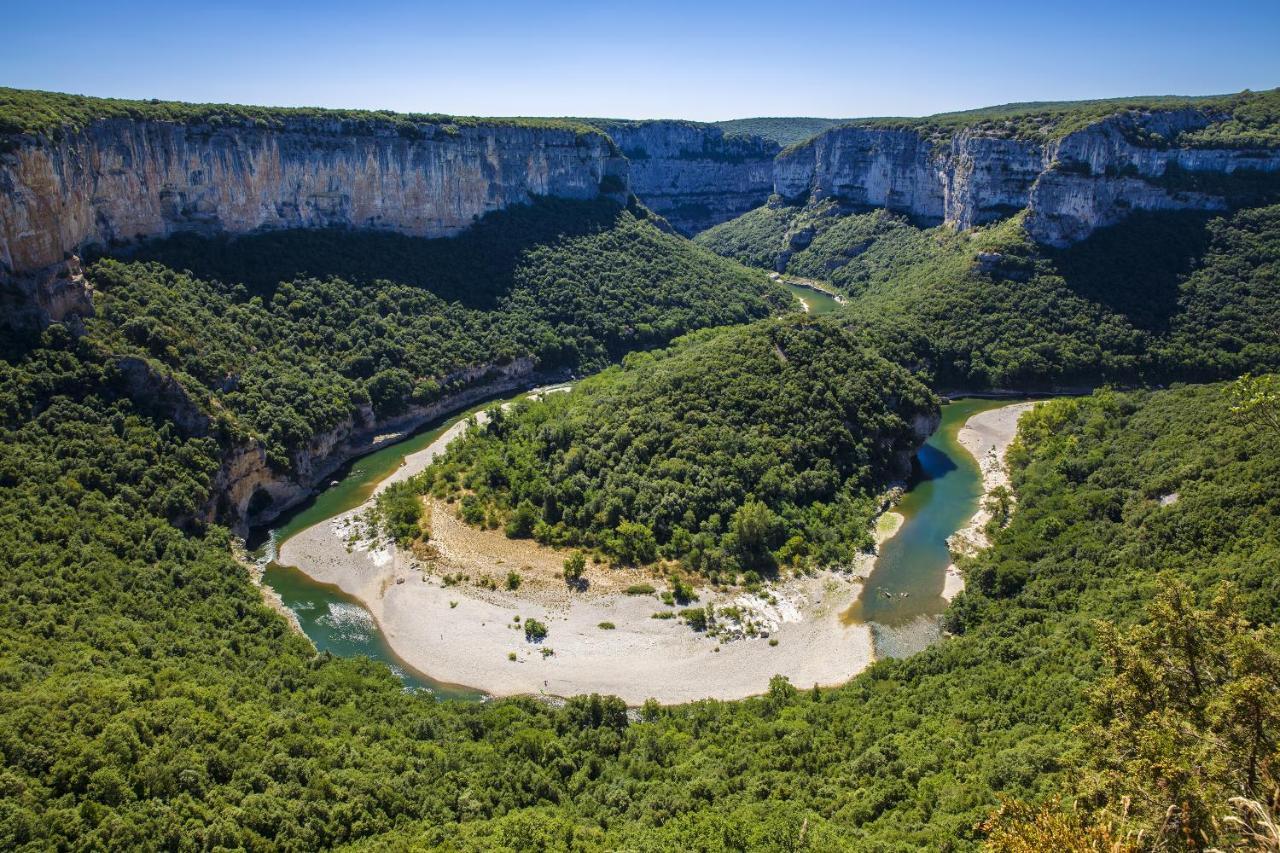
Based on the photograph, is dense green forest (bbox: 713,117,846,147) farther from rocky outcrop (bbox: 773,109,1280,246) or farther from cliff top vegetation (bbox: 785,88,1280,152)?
cliff top vegetation (bbox: 785,88,1280,152)

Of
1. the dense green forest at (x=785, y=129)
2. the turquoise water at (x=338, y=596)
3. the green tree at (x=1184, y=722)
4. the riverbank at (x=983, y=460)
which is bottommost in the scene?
the turquoise water at (x=338, y=596)

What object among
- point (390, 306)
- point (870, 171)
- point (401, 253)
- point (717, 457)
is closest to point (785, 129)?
point (870, 171)

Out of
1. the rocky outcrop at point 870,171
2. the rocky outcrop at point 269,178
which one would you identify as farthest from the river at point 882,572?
the rocky outcrop at point 870,171

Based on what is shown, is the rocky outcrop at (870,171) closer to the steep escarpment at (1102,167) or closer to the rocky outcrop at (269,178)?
the steep escarpment at (1102,167)

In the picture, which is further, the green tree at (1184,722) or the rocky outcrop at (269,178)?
the rocky outcrop at (269,178)

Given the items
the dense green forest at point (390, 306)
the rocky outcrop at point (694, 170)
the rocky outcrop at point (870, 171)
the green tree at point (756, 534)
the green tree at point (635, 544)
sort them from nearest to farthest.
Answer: the green tree at point (756, 534) < the green tree at point (635, 544) < the dense green forest at point (390, 306) < the rocky outcrop at point (870, 171) < the rocky outcrop at point (694, 170)

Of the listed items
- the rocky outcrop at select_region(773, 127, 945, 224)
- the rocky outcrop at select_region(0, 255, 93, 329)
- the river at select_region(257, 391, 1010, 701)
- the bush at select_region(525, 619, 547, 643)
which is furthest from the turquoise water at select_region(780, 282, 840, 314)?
the rocky outcrop at select_region(0, 255, 93, 329)
